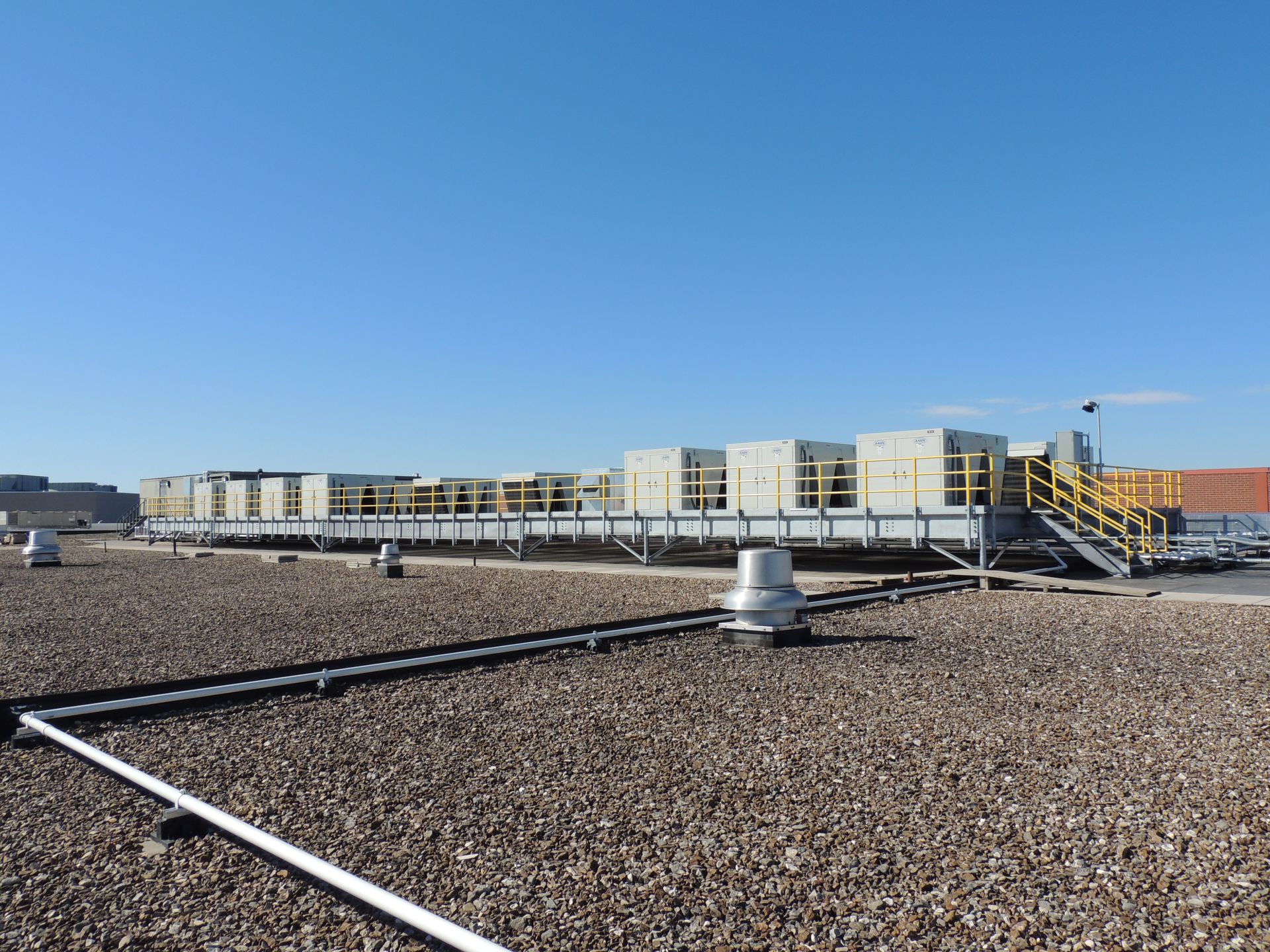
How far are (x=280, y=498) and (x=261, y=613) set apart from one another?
23029mm

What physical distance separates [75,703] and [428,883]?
424 cm

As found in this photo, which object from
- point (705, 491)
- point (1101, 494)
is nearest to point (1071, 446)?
point (1101, 494)

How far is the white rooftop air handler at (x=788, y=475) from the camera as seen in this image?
19266 millimetres

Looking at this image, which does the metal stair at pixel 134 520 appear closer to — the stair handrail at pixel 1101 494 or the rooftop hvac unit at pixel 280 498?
the rooftop hvac unit at pixel 280 498

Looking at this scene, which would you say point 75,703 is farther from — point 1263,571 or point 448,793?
point 1263,571

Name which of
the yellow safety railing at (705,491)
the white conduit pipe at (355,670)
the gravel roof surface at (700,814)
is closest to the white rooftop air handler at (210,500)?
the yellow safety railing at (705,491)

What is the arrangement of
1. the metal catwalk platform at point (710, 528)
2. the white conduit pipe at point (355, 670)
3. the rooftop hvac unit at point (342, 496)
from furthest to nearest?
the rooftop hvac unit at point (342, 496)
the metal catwalk platform at point (710, 528)
the white conduit pipe at point (355, 670)

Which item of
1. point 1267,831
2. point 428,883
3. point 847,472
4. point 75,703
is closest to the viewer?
point 428,883

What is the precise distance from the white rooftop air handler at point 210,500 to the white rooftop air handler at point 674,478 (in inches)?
945

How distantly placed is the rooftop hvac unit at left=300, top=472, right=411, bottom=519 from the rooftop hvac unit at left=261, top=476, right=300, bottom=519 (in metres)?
0.50

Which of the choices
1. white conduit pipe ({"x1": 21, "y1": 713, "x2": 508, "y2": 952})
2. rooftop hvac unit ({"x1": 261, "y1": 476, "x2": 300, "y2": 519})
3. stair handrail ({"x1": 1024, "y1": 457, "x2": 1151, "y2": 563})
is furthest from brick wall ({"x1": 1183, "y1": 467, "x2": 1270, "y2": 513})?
white conduit pipe ({"x1": 21, "y1": 713, "x2": 508, "y2": 952})

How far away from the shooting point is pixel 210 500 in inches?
1524

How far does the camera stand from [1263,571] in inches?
696

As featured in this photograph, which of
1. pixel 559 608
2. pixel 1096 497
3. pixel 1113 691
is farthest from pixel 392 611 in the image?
pixel 1096 497
